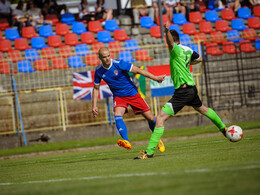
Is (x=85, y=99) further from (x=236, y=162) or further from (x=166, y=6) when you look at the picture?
(x=236, y=162)

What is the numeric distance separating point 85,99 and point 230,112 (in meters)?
6.06

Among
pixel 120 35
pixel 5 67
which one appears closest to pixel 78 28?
pixel 120 35

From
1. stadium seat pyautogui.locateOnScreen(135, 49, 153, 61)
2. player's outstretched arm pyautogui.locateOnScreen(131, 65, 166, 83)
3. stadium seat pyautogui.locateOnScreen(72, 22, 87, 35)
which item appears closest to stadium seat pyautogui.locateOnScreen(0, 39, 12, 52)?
stadium seat pyautogui.locateOnScreen(72, 22, 87, 35)

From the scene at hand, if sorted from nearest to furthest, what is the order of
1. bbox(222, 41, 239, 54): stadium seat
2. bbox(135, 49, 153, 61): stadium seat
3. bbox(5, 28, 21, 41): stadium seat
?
bbox(135, 49, 153, 61): stadium seat → bbox(222, 41, 239, 54): stadium seat → bbox(5, 28, 21, 41): stadium seat

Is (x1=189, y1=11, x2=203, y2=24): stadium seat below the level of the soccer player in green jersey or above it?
above

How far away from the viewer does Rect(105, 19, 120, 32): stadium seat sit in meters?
24.3

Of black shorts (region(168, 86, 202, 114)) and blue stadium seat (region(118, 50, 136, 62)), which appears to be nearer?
black shorts (region(168, 86, 202, 114))

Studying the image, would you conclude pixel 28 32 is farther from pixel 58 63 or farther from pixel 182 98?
pixel 182 98

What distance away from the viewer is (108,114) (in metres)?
18.7

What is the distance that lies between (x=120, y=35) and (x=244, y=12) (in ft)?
26.3

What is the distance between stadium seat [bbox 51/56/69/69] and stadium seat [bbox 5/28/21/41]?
4771 mm

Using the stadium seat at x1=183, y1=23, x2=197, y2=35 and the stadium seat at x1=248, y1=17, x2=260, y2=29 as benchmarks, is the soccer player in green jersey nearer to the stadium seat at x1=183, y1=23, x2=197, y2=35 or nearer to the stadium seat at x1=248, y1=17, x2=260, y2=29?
the stadium seat at x1=183, y1=23, x2=197, y2=35

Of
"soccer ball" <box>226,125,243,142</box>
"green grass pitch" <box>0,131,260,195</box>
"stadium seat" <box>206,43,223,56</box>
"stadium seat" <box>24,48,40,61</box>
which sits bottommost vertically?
"soccer ball" <box>226,125,243,142</box>

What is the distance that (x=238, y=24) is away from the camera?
2559 centimetres
